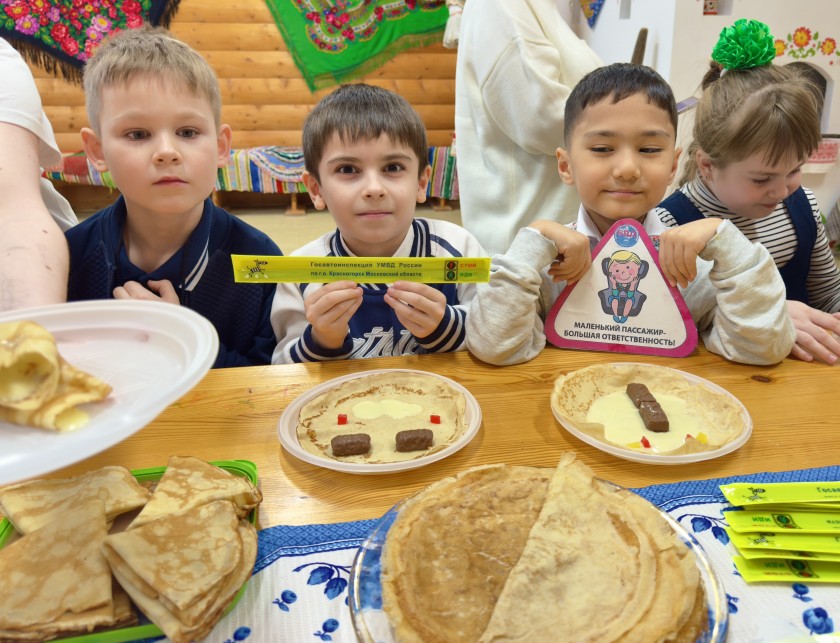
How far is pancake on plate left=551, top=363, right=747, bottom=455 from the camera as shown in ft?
3.54

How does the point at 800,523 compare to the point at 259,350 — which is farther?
the point at 259,350

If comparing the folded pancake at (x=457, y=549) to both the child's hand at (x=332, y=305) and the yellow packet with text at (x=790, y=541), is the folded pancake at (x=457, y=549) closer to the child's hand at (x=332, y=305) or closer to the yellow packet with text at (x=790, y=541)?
the yellow packet with text at (x=790, y=541)

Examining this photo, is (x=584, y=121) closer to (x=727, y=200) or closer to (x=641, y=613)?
(x=727, y=200)

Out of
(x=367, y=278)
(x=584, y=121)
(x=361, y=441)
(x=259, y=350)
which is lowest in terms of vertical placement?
(x=259, y=350)

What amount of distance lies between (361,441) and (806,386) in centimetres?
104

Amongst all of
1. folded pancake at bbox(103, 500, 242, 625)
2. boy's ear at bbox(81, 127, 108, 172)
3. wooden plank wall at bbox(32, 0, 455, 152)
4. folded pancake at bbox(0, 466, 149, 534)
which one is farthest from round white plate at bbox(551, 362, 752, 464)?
wooden plank wall at bbox(32, 0, 455, 152)

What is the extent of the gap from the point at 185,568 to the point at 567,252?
1.13 metres

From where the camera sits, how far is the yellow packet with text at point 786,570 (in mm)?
762

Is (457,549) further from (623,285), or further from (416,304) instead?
(623,285)

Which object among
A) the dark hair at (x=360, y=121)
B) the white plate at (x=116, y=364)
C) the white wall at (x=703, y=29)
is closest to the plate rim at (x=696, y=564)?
the white plate at (x=116, y=364)

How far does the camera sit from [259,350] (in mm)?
1729

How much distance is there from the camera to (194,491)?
891 mm

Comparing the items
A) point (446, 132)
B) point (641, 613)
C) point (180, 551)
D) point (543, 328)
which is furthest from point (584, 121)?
point (446, 132)

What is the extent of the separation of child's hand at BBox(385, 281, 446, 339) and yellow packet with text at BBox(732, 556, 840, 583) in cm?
83
